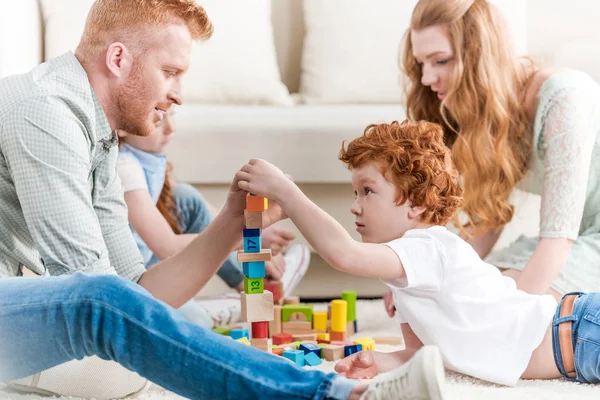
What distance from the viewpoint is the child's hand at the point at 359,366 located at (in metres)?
1.42

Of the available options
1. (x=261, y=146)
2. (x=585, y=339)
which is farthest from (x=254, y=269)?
(x=261, y=146)

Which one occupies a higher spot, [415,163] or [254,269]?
[415,163]

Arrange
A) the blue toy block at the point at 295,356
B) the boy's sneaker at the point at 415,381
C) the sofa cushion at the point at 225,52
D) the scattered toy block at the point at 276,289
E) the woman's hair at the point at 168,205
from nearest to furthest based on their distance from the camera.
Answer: the boy's sneaker at the point at 415,381, the blue toy block at the point at 295,356, the scattered toy block at the point at 276,289, the woman's hair at the point at 168,205, the sofa cushion at the point at 225,52

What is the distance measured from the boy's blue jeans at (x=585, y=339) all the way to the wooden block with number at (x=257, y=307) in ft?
1.69

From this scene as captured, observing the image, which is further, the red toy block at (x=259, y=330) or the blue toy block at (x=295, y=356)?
the blue toy block at (x=295, y=356)

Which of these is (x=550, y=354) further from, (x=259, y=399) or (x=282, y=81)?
(x=282, y=81)

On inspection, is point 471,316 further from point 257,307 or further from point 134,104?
point 134,104

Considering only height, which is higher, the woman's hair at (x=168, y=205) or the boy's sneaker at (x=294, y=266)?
the woman's hair at (x=168, y=205)

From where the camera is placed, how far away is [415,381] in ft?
3.05

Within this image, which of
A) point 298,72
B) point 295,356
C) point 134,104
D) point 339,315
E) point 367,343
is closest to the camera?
point 134,104

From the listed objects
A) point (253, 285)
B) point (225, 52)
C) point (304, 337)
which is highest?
point (225, 52)

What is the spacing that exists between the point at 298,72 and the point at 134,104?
1464 millimetres

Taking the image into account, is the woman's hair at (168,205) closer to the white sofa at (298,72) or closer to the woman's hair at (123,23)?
the white sofa at (298,72)

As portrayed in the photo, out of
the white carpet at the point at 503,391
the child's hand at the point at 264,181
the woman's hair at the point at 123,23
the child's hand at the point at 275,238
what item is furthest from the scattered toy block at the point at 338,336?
the woman's hair at the point at 123,23
